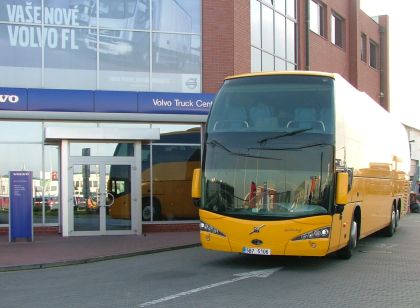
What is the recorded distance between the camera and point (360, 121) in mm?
12641

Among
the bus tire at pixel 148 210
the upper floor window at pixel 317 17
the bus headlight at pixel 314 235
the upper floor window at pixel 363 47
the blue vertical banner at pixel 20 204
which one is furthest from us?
the upper floor window at pixel 363 47

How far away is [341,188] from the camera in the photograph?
9906 mm

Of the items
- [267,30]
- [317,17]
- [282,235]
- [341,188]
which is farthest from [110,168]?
[317,17]

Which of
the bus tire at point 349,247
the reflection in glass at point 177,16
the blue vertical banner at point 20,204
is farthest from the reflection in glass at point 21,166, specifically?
the bus tire at point 349,247

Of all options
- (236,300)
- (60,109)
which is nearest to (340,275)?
(236,300)

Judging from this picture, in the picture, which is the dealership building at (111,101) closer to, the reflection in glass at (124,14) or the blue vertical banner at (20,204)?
the reflection in glass at (124,14)

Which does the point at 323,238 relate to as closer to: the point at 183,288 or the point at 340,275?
the point at 340,275

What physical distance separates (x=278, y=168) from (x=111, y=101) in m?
8.34

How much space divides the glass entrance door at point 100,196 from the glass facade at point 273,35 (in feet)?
21.1

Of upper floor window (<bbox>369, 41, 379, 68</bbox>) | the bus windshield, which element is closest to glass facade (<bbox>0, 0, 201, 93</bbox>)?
the bus windshield

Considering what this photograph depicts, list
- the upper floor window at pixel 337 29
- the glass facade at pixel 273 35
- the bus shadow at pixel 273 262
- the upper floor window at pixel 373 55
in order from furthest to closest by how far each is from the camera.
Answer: the upper floor window at pixel 373 55 < the upper floor window at pixel 337 29 < the glass facade at pixel 273 35 < the bus shadow at pixel 273 262

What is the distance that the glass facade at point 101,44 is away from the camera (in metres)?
17.3

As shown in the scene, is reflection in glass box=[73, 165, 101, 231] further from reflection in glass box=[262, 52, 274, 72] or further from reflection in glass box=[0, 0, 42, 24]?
reflection in glass box=[262, 52, 274, 72]

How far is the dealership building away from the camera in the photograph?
16.8 metres
